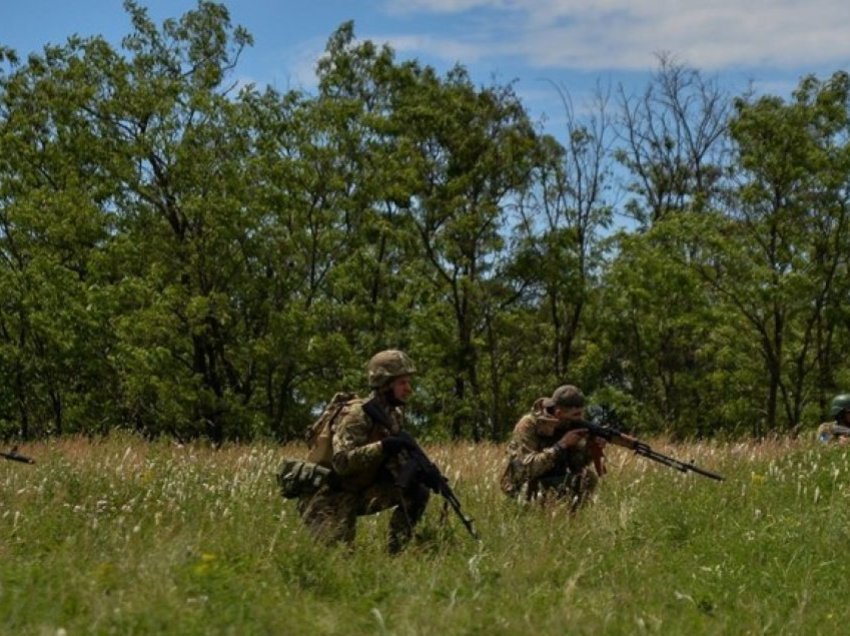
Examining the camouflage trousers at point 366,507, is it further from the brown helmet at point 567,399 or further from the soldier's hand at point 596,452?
the soldier's hand at point 596,452

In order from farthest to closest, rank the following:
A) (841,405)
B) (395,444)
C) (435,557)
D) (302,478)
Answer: (841,405), (302,478), (395,444), (435,557)

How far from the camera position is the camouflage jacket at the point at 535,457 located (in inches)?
351

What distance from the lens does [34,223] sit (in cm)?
2731

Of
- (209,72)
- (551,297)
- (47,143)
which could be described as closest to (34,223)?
(47,143)

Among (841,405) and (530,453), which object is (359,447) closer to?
(530,453)

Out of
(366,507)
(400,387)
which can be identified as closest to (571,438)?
(400,387)

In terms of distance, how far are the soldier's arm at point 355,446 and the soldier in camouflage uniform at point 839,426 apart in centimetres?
676

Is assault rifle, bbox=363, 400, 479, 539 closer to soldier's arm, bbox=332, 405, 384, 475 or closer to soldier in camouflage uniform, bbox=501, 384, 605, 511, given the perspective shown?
soldier's arm, bbox=332, 405, 384, 475

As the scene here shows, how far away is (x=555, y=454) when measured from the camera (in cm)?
890

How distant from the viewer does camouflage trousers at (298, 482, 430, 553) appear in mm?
7379

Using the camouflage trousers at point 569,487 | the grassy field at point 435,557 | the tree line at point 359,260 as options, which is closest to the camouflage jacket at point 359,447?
the grassy field at point 435,557

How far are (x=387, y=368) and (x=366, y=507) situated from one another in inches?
37.5

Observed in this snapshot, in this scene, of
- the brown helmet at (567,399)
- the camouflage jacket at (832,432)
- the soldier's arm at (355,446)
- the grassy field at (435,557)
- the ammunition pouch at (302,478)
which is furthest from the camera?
the camouflage jacket at (832,432)

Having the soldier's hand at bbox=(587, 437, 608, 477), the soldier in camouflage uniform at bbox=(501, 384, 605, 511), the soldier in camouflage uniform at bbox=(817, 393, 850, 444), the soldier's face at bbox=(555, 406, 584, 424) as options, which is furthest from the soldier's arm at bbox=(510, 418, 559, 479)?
the soldier in camouflage uniform at bbox=(817, 393, 850, 444)
